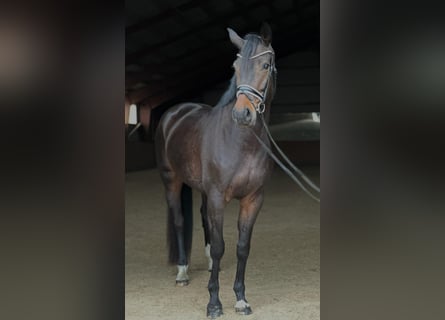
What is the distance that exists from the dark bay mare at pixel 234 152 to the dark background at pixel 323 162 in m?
1.16

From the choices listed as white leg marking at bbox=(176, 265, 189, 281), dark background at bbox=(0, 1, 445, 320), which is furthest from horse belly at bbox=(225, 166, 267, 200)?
dark background at bbox=(0, 1, 445, 320)

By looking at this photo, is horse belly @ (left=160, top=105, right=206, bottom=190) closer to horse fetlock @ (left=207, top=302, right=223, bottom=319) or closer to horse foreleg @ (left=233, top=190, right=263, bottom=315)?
horse foreleg @ (left=233, top=190, right=263, bottom=315)

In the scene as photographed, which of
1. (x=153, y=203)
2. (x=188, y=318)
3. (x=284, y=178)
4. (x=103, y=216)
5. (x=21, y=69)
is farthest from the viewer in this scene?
(x=284, y=178)

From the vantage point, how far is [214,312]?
2.82 m

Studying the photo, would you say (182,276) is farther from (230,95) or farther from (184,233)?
(230,95)

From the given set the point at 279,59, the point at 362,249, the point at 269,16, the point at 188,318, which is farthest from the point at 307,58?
the point at 362,249

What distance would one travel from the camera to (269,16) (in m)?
13.0

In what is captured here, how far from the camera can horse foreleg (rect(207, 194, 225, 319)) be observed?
2832mm

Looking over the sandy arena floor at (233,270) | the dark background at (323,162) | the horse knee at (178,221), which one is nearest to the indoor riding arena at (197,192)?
the sandy arena floor at (233,270)

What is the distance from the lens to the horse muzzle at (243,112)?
239 cm

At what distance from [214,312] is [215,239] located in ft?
1.43

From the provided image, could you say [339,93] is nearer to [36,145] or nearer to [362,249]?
[362,249]

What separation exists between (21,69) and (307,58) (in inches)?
698

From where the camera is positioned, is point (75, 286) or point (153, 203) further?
point (153, 203)
